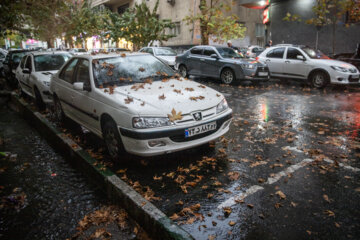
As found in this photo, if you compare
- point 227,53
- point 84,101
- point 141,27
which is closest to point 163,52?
point 227,53

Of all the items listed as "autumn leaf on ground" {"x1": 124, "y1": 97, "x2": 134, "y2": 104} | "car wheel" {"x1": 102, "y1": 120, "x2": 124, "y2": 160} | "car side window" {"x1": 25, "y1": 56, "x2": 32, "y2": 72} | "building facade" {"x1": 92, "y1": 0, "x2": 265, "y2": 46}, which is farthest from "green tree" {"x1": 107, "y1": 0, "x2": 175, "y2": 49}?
"autumn leaf on ground" {"x1": 124, "y1": 97, "x2": 134, "y2": 104}

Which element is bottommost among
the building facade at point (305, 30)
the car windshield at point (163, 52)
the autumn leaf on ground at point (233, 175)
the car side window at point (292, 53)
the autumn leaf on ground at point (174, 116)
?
the autumn leaf on ground at point (233, 175)

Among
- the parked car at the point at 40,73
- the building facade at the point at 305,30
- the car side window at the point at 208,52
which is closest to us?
the parked car at the point at 40,73

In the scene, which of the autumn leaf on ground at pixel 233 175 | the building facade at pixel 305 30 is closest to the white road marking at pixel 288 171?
the autumn leaf on ground at pixel 233 175

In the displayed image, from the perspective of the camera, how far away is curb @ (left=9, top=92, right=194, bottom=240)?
106 inches

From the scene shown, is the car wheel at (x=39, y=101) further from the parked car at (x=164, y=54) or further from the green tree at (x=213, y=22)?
the green tree at (x=213, y=22)

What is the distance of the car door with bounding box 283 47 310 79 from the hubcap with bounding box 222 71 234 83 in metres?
2.43

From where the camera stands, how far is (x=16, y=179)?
13.7 feet

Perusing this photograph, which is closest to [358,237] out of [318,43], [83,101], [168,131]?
[168,131]

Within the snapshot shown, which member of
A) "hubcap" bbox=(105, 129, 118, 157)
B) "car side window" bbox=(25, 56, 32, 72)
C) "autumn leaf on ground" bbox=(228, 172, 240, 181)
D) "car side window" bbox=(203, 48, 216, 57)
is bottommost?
"autumn leaf on ground" bbox=(228, 172, 240, 181)

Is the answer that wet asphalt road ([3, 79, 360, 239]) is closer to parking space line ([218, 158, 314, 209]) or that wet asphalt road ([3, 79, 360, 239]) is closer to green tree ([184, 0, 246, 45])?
parking space line ([218, 158, 314, 209])

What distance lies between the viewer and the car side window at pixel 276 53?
12825 millimetres

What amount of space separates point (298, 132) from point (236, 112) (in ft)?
7.34

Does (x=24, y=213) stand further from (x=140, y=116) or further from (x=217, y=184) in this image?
(x=217, y=184)
